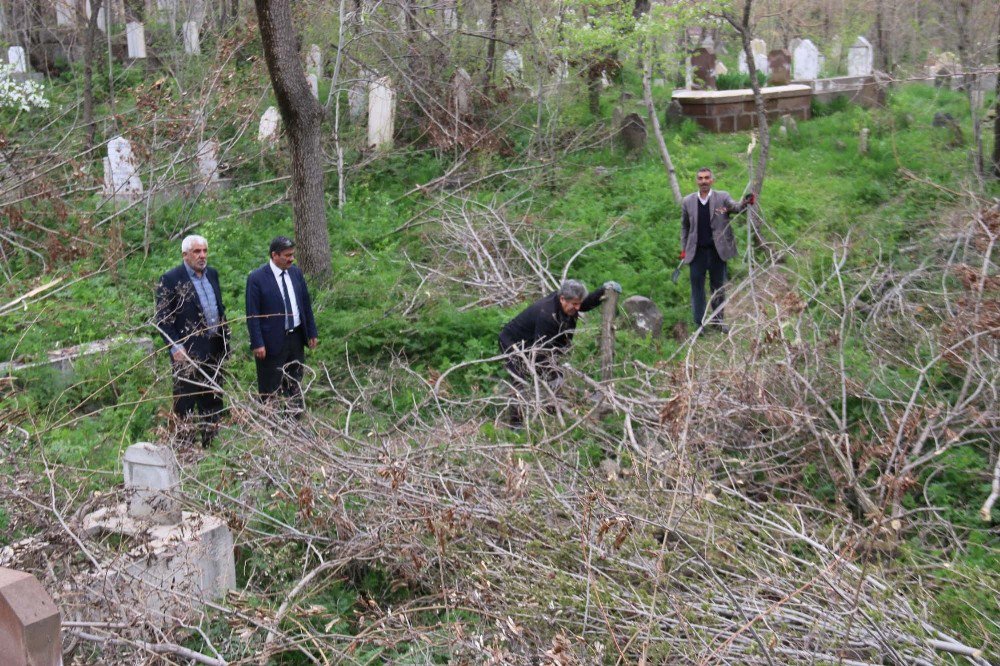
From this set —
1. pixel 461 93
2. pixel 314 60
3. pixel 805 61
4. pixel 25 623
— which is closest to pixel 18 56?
pixel 314 60

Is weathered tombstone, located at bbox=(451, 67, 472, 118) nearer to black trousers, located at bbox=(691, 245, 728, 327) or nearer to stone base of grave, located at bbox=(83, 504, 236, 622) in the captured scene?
black trousers, located at bbox=(691, 245, 728, 327)

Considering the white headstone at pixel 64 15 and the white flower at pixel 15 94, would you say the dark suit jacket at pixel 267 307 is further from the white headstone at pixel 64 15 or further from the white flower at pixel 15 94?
the white headstone at pixel 64 15

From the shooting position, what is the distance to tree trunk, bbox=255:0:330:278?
9922 millimetres

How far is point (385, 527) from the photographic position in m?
5.29

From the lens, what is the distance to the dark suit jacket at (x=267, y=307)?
746 centimetres

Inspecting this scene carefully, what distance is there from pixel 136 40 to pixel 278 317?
12.1 meters

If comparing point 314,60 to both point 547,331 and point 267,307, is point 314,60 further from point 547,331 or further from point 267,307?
point 547,331

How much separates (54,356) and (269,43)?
3744 millimetres

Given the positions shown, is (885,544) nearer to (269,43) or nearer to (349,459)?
(349,459)

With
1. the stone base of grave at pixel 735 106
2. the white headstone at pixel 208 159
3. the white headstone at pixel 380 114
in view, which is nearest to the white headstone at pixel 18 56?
the white headstone at pixel 208 159

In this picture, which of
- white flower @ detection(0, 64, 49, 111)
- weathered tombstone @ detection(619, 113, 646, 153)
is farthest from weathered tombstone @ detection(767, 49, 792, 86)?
white flower @ detection(0, 64, 49, 111)

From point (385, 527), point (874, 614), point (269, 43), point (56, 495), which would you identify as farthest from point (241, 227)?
point (874, 614)

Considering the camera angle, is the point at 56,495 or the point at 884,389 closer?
the point at 56,495

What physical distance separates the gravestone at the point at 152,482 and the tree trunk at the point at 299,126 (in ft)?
16.7
